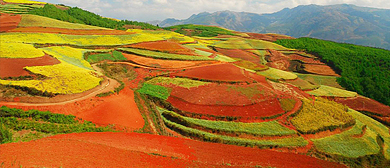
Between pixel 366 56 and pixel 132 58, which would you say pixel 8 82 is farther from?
pixel 366 56

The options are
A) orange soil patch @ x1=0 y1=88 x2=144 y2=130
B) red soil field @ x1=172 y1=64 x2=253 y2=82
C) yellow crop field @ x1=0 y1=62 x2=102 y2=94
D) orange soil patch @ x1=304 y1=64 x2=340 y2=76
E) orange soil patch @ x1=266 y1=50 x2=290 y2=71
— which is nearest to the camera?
orange soil patch @ x1=0 y1=88 x2=144 y2=130

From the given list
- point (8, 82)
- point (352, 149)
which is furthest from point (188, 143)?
point (8, 82)

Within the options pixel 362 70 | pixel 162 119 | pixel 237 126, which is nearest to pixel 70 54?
pixel 162 119

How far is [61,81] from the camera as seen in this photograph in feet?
74.1

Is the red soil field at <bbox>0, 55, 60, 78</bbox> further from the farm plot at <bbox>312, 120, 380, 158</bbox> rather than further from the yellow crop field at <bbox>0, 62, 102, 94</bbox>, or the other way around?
the farm plot at <bbox>312, 120, 380, 158</bbox>

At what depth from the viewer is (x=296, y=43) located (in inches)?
4291

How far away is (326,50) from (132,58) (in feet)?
303

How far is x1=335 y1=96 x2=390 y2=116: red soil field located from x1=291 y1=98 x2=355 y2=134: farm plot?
10.6 meters

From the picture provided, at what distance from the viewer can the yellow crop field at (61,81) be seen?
2044 centimetres

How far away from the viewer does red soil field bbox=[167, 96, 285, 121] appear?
80.0 feet

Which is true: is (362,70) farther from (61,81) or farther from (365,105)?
(61,81)

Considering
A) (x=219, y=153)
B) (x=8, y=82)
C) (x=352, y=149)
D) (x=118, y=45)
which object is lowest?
(x=352, y=149)

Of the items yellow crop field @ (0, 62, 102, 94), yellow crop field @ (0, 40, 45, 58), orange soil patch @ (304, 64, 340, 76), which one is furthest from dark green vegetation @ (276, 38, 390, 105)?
yellow crop field @ (0, 40, 45, 58)

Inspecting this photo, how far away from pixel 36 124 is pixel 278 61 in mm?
78640
